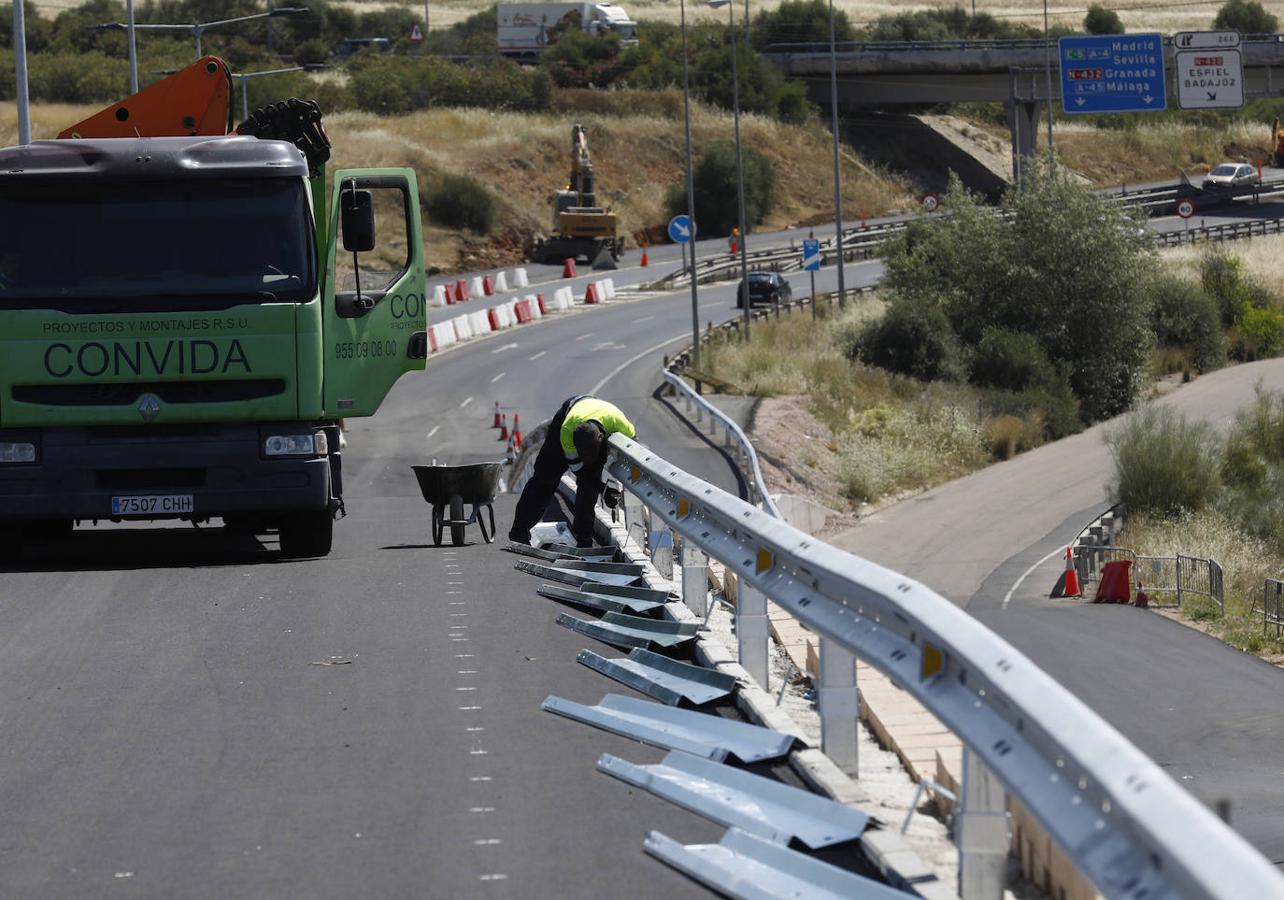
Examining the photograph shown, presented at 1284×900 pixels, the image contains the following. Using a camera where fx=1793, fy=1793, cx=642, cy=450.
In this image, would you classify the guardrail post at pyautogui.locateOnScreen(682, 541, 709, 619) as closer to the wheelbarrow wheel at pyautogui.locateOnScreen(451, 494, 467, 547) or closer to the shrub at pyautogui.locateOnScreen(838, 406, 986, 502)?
the wheelbarrow wheel at pyautogui.locateOnScreen(451, 494, 467, 547)

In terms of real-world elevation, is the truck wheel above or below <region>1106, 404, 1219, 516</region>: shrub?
above

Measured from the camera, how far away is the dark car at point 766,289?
64375 millimetres

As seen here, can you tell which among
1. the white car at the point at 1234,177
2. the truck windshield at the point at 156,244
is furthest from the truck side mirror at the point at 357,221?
the white car at the point at 1234,177

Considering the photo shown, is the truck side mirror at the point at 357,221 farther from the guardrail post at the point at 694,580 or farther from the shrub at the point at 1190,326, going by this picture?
the shrub at the point at 1190,326

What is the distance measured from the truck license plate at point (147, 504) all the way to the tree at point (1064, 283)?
138 feet

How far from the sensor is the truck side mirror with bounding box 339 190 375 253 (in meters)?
13.6

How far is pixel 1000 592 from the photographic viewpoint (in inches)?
1235

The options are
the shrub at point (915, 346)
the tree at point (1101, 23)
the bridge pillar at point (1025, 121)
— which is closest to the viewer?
the shrub at point (915, 346)

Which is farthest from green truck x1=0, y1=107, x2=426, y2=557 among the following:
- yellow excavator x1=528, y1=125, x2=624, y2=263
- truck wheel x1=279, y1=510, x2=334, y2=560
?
yellow excavator x1=528, y1=125, x2=624, y2=263

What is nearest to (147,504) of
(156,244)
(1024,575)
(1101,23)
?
(156,244)

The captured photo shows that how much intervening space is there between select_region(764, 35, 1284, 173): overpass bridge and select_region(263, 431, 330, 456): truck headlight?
2240 inches

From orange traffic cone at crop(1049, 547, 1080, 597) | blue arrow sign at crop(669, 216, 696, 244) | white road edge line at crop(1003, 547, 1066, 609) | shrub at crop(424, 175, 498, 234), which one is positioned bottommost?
white road edge line at crop(1003, 547, 1066, 609)

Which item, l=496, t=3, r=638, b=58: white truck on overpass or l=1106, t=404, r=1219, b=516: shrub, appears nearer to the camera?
l=1106, t=404, r=1219, b=516: shrub

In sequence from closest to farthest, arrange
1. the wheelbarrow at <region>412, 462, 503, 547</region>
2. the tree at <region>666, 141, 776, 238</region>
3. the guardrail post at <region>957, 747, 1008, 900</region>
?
1. the guardrail post at <region>957, 747, 1008, 900</region>
2. the wheelbarrow at <region>412, 462, 503, 547</region>
3. the tree at <region>666, 141, 776, 238</region>
